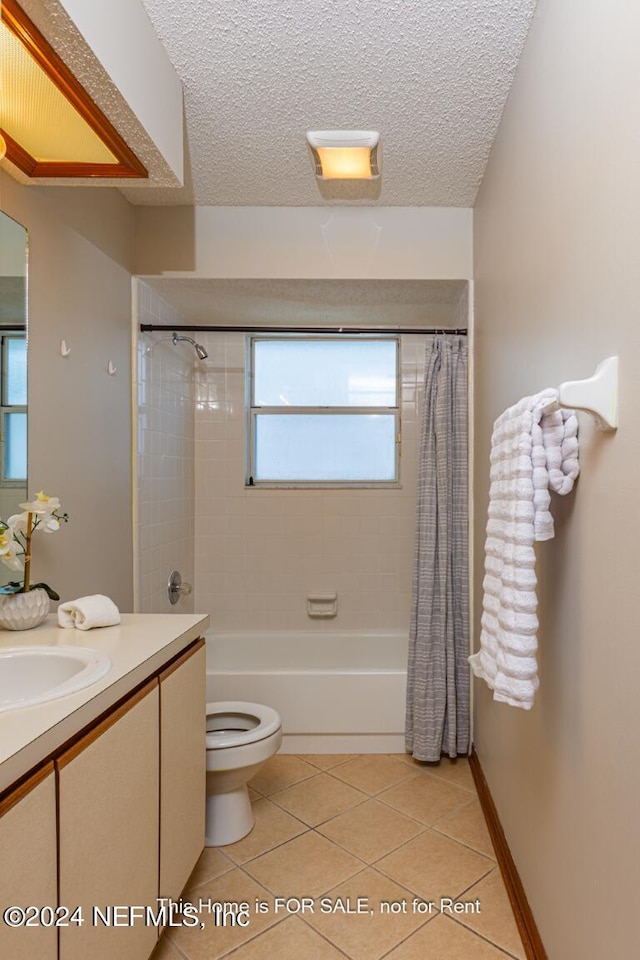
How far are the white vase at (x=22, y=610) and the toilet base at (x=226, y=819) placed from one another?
94 cm

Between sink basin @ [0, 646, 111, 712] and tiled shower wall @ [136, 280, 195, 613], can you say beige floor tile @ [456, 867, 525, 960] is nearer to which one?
sink basin @ [0, 646, 111, 712]

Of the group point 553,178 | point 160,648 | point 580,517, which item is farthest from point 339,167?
point 160,648

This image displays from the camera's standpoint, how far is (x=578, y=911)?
1.22m

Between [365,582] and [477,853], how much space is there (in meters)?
1.69

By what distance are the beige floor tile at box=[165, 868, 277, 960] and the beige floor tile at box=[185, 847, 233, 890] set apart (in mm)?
25

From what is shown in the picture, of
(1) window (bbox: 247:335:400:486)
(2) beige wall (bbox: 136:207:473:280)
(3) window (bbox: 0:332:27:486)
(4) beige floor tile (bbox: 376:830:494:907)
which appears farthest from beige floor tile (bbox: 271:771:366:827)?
(2) beige wall (bbox: 136:207:473:280)

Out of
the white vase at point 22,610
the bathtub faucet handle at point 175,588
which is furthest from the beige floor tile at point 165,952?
the bathtub faucet handle at point 175,588

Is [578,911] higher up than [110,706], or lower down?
lower down

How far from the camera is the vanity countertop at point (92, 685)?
91 cm

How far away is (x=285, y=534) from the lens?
3.56m

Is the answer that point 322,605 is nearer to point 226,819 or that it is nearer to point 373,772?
point 373,772

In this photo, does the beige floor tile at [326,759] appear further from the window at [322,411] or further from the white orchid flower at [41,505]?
the white orchid flower at [41,505]

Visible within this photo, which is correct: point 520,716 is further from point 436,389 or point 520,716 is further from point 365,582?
point 365,582

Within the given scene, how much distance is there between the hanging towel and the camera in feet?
3.92
